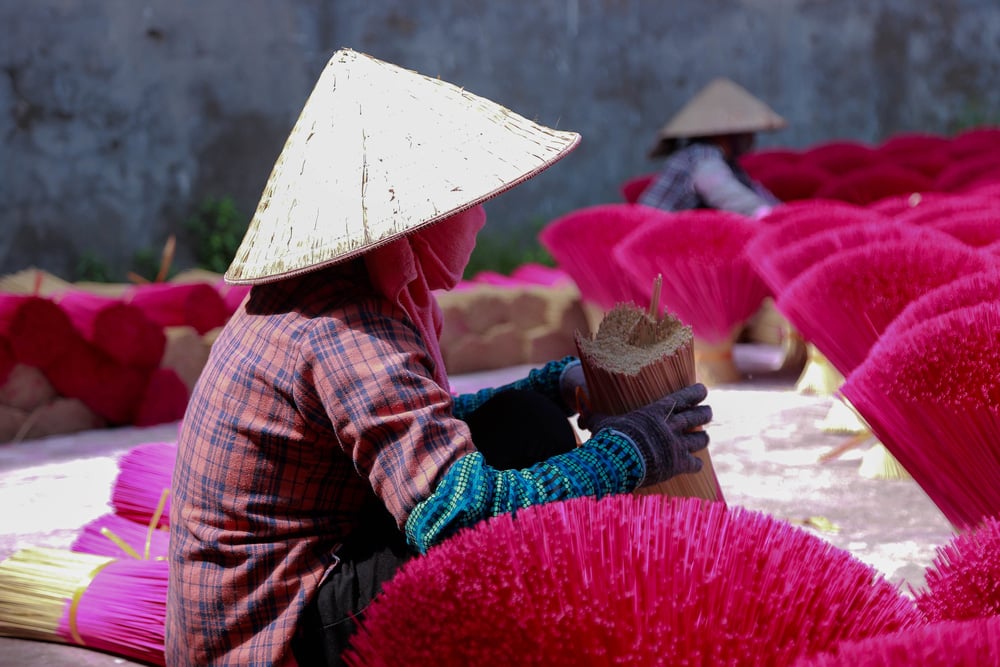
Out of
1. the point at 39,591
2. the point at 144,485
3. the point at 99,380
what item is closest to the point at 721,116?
the point at 99,380

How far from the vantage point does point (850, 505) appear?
1.86 metres

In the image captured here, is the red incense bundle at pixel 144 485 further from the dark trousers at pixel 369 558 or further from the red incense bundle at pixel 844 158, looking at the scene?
the red incense bundle at pixel 844 158

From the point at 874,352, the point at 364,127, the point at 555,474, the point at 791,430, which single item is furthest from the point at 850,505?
the point at 364,127

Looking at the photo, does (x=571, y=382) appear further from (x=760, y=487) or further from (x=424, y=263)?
(x=760, y=487)

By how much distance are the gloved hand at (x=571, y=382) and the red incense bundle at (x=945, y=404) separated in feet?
1.07

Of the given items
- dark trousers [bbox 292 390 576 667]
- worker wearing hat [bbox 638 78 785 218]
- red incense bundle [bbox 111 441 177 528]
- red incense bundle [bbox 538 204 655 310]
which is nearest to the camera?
dark trousers [bbox 292 390 576 667]

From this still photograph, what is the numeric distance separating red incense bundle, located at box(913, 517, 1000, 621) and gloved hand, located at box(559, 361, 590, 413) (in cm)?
73

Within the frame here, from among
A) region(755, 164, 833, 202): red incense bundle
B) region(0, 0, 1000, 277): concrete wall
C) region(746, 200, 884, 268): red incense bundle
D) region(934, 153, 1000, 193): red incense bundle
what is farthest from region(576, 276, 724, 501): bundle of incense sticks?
region(0, 0, 1000, 277): concrete wall

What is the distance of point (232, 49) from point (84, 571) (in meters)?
4.22

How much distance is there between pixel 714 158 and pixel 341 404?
284 centimetres

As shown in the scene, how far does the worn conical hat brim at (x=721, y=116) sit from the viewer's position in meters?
3.72

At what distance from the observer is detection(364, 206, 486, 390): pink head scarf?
1.00m

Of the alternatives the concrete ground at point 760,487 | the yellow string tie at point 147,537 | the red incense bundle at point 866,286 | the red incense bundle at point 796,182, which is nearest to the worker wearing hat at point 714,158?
the red incense bundle at point 796,182

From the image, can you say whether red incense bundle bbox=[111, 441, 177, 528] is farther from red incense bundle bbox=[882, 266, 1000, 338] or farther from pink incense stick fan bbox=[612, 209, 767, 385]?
pink incense stick fan bbox=[612, 209, 767, 385]
